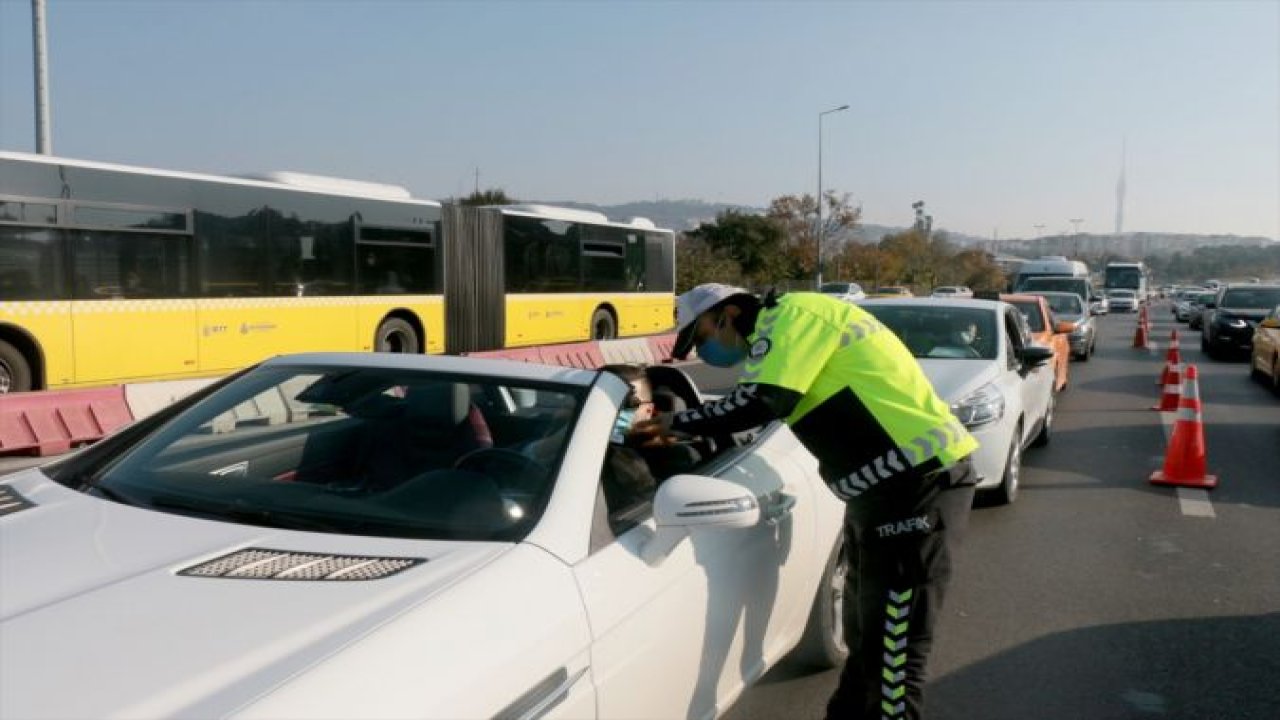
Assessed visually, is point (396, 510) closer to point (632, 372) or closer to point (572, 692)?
point (572, 692)

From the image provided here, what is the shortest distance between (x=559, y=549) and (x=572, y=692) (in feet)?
1.15

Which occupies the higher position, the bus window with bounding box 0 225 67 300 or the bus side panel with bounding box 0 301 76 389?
the bus window with bounding box 0 225 67 300

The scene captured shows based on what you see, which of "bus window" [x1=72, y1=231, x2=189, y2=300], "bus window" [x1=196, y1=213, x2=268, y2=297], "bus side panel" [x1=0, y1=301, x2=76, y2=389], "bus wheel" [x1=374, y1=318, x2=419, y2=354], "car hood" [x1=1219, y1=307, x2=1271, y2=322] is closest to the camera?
"bus side panel" [x1=0, y1=301, x2=76, y2=389]

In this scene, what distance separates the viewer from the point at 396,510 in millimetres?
2629

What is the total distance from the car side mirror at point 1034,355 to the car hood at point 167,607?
6791 mm

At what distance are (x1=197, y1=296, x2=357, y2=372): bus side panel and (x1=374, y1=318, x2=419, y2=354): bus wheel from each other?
22.4 inches

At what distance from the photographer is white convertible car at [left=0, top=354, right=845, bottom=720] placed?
6.07ft

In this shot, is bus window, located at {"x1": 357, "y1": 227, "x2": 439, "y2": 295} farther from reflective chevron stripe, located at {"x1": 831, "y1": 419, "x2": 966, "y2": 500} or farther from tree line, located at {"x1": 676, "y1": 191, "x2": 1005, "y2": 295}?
tree line, located at {"x1": 676, "y1": 191, "x2": 1005, "y2": 295}

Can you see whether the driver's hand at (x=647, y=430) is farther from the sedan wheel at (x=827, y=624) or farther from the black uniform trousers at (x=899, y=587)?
the sedan wheel at (x=827, y=624)

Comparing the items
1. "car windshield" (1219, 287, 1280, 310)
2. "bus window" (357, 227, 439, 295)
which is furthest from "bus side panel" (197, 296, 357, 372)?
"car windshield" (1219, 287, 1280, 310)

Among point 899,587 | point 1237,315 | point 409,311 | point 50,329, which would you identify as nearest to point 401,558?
point 899,587

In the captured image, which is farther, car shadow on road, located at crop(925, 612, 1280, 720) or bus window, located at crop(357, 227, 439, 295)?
bus window, located at crop(357, 227, 439, 295)

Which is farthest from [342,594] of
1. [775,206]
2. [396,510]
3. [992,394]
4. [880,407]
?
[775,206]

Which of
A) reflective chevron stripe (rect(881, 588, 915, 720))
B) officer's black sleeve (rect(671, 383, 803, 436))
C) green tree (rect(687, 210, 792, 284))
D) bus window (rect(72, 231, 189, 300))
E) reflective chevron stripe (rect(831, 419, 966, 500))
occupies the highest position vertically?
green tree (rect(687, 210, 792, 284))
